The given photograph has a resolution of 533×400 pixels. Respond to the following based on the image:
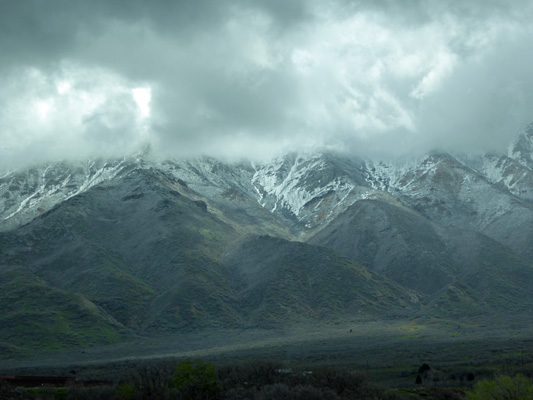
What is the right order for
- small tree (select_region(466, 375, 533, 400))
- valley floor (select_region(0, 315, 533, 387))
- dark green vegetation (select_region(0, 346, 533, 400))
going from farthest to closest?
valley floor (select_region(0, 315, 533, 387)) → dark green vegetation (select_region(0, 346, 533, 400)) → small tree (select_region(466, 375, 533, 400))

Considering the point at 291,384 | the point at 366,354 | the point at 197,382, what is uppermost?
the point at 197,382

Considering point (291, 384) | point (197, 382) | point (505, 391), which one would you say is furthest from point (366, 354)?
point (505, 391)

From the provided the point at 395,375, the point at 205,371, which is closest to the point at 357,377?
the point at 205,371

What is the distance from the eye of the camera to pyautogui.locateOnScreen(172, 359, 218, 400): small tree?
90.9m

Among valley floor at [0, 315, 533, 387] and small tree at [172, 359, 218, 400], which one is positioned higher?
small tree at [172, 359, 218, 400]

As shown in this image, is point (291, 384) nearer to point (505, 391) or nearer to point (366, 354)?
point (505, 391)

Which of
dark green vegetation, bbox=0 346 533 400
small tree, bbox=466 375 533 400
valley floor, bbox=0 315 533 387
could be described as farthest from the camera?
valley floor, bbox=0 315 533 387

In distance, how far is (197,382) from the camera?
91062mm

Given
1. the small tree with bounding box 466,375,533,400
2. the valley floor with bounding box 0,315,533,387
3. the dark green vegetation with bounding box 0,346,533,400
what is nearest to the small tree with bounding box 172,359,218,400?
the dark green vegetation with bounding box 0,346,533,400

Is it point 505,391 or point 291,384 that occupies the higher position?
point 291,384

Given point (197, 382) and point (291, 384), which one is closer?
point (291, 384)

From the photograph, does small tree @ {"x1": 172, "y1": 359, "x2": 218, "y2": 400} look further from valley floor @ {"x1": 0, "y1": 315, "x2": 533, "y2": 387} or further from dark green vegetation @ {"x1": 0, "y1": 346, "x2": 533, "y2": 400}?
valley floor @ {"x1": 0, "y1": 315, "x2": 533, "y2": 387}

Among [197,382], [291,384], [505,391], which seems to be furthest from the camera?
[197,382]

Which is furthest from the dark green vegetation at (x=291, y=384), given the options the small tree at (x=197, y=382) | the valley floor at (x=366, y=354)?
the valley floor at (x=366, y=354)
